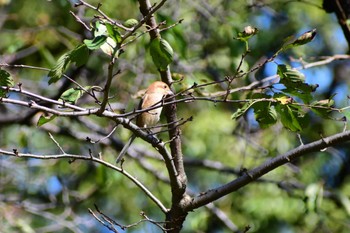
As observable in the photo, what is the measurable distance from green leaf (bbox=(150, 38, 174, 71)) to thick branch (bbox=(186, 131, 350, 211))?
0.56 m

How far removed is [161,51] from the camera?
2656 mm

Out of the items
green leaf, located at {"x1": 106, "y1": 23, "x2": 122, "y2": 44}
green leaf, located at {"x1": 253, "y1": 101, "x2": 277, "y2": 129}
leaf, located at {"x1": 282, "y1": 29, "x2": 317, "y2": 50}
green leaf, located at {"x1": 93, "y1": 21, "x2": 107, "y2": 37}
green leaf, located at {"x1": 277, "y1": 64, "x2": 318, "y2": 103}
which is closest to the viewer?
green leaf, located at {"x1": 106, "y1": 23, "x2": 122, "y2": 44}

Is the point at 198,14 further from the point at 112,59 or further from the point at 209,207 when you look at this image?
the point at 112,59

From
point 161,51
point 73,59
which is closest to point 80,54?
point 73,59

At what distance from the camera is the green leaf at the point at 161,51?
8.69 ft

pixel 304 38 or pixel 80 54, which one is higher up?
pixel 80 54

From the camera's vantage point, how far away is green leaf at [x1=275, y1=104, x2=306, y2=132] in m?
2.75

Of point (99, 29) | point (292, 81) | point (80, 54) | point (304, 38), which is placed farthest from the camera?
point (292, 81)

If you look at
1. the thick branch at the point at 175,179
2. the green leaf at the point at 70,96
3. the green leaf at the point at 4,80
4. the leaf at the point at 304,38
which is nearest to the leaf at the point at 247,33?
the leaf at the point at 304,38

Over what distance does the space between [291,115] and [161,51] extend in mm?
597

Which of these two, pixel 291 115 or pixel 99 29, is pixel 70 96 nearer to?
pixel 99 29

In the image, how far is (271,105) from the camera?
2797 millimetres

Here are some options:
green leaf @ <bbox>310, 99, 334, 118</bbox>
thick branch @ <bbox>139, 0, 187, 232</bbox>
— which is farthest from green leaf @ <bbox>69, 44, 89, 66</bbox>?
green leaf @ <bbox>310, 99, 334, 118</bbox>

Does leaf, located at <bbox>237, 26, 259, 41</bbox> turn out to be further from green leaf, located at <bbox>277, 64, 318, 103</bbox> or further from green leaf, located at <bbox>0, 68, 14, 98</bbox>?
green leaf, located at <bbox>0, 68, 14, 98</bbox>
